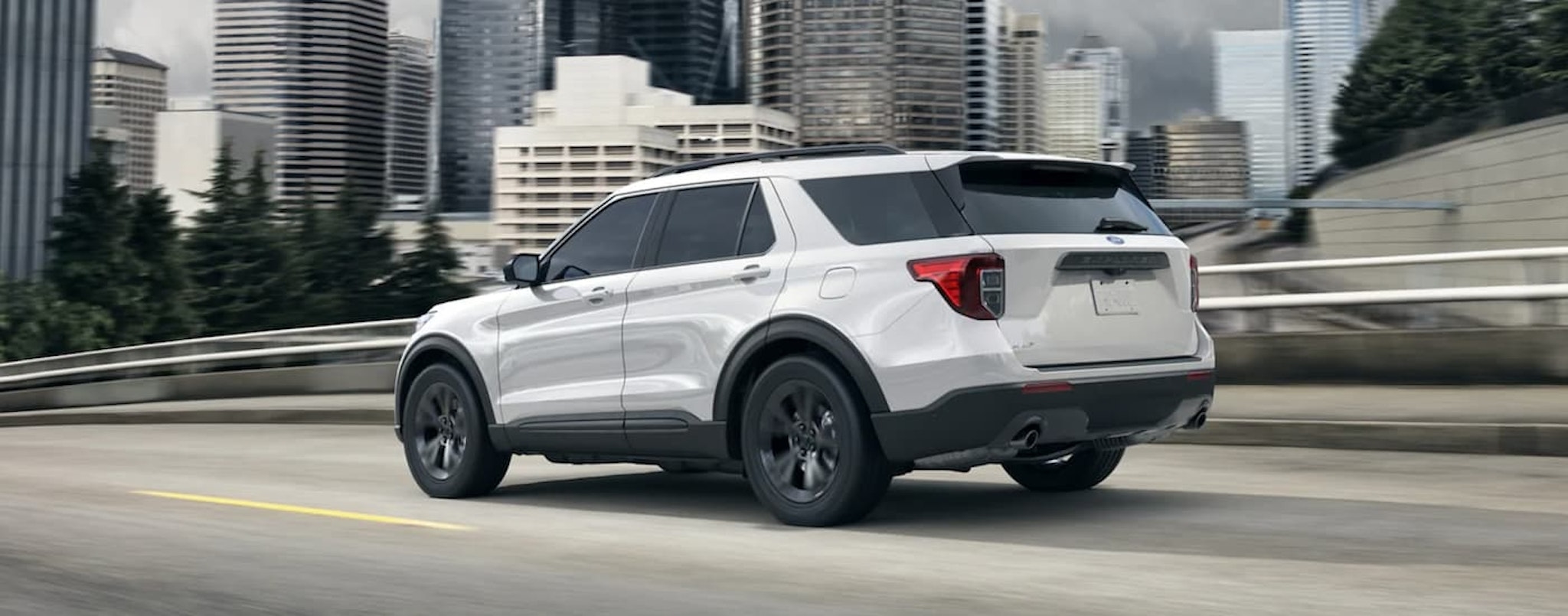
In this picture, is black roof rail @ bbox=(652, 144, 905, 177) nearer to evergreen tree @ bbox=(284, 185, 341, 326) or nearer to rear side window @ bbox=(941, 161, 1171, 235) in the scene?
rear side window @ bbox=(941, 161, 1171, 235)

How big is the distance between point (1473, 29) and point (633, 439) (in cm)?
9095

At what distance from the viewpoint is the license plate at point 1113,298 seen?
7.15 meters

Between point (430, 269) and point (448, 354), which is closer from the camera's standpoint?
point (448, 354)

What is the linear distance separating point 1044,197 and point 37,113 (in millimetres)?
96604

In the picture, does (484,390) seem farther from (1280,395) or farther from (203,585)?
(1280,395)

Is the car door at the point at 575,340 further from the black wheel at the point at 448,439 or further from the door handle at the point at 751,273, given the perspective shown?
the door handle at the point at 751,273

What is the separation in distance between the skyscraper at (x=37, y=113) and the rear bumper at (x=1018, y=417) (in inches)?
3685

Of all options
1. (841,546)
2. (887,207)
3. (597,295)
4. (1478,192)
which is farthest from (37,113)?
(841,546)

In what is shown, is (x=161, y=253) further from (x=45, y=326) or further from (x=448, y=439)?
(x=448, y=439)

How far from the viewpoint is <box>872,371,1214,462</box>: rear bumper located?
676 centimetres

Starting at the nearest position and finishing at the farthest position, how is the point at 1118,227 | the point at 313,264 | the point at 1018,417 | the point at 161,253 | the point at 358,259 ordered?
the point at 1018,417 < the point at 1118,227 < the point at 161,253 < the point at 313,264 < the point at 358,259

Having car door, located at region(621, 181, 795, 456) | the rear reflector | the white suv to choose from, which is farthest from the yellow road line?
the rear reflector

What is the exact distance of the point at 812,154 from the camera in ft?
25.3

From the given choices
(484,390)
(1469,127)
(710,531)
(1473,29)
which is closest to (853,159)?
(710,531)
